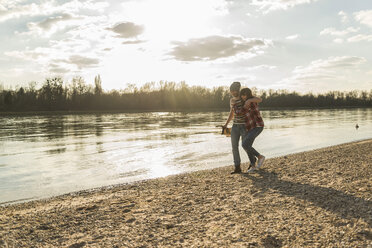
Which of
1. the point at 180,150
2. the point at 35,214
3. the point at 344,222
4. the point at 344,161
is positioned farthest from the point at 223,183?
the point at 180,150

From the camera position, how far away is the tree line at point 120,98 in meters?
102

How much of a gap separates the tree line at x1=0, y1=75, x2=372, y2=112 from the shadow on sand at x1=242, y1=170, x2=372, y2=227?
10509cm

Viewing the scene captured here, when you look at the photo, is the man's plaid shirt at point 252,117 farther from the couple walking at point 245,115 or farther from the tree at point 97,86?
the tree at point 97,86

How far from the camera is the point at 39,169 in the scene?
1281 centimetres

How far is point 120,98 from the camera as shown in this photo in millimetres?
114438

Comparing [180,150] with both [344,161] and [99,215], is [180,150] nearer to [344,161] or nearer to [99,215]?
[344,161]

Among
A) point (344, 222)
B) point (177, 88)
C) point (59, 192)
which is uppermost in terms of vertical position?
point (177, 88)

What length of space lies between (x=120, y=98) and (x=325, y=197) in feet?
370

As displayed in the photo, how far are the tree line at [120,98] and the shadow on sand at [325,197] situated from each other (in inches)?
4138

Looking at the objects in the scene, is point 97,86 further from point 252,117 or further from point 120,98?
point 252,117

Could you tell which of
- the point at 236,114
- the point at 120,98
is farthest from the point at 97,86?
the point at 236,114

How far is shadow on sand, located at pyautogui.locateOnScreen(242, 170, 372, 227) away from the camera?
480 cm

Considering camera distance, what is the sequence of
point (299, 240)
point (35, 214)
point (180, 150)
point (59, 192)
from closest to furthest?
point (299, 240) < point (35, 214) < point (59, 192) < point (180, 150)

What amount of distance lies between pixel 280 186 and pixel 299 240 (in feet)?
9.31
